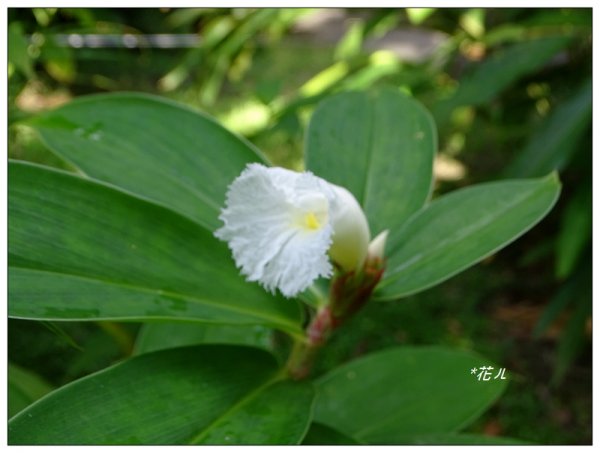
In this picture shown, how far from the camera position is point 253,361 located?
0.55m

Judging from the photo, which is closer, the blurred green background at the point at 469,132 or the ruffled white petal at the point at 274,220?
the ruffled white petal at the point at 274,220

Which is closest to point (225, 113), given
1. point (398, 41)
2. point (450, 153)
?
point (450, 153)

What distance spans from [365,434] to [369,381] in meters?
0.07

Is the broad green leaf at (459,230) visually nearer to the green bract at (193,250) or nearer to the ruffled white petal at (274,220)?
the green bract at (193,250)

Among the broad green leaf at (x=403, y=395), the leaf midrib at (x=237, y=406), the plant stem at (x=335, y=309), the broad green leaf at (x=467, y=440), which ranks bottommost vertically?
the broad green leaf at (x=403, y=395)

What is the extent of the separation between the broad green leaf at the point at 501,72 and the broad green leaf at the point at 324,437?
0.69 metres

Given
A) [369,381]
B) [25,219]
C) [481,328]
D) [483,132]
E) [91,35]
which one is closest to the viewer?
[25,219]

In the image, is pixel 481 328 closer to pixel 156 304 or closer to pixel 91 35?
pixel 91 35

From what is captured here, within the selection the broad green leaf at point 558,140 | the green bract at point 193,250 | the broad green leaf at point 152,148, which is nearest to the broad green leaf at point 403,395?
the green bract at point 193,250

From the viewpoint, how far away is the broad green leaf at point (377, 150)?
581 millimetres

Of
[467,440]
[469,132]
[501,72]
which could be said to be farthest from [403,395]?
[469,132]

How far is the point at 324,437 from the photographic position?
54 cm

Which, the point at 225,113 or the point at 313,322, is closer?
the point at 313,322

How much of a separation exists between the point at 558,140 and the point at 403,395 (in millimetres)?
447
